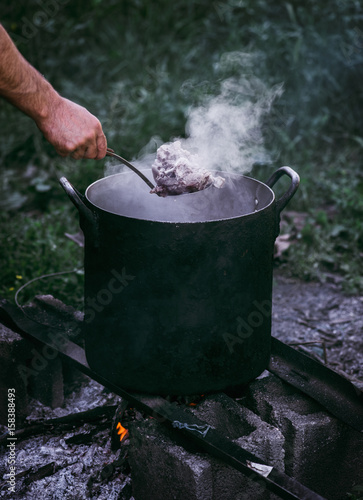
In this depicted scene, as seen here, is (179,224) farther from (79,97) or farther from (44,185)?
(79,97)

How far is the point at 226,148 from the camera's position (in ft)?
9.90

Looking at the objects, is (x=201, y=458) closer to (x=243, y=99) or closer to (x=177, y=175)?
(x=177, y=175)

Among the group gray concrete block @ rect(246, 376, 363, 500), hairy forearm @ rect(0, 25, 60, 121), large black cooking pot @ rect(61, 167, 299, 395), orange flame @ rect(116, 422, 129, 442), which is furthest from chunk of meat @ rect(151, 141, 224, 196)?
orange flame @ rect(116, 422, 129, 442)

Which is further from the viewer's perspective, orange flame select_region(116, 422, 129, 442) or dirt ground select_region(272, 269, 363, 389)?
dirt ground select_region(272, 269, 363, 389)

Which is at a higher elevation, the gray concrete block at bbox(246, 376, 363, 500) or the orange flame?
the gray concrete block at bbox(246, 376, 363, 500)

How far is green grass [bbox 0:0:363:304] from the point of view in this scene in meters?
4.59

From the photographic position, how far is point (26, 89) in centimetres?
200

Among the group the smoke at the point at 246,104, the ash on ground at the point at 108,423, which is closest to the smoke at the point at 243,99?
the smoke at the point at 246,104

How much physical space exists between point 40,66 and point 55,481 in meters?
4.59

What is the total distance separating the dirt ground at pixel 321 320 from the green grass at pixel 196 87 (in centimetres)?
30

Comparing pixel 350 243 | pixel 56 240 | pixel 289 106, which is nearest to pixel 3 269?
pixel 56 240

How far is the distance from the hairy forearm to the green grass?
6.82 ft

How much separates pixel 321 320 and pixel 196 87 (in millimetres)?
3093

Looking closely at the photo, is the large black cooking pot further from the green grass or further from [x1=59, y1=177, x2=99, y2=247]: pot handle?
the green grass
